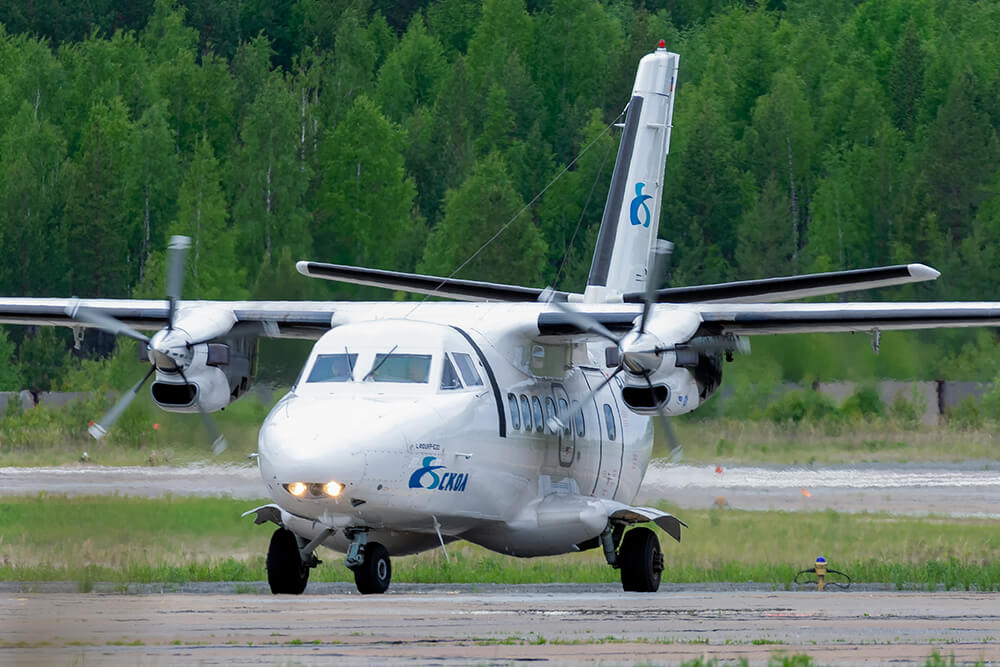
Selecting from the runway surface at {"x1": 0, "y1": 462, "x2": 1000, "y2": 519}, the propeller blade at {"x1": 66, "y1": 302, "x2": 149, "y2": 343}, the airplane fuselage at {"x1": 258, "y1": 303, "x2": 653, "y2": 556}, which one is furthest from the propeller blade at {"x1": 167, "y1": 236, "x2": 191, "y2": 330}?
the runway surface at {"x1": 0, "y1": 462, "x2": 1000, "y2": 519}

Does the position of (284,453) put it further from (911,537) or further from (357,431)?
(911,537)

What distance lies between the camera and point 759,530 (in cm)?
2252

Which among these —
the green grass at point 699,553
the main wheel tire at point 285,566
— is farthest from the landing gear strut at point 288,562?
the green grass at point 699,553

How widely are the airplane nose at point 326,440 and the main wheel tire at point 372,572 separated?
1195 millimetres

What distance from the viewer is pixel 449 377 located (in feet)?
48.9

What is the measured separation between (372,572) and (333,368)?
5.75 ft

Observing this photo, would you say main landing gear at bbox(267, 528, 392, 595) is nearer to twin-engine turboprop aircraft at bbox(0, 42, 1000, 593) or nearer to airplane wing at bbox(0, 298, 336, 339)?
twin-engine turboprop aircraft at bbox(0, 42, 1000, 593)

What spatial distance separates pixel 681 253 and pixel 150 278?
55.0 ft

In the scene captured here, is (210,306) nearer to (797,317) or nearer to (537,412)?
(537,412)

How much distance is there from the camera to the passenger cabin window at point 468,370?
49.6 ft

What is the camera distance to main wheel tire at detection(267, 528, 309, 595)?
14914 mm

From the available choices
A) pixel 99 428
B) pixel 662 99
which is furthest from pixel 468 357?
pixel 662 99

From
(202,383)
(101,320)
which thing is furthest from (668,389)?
(101,320)

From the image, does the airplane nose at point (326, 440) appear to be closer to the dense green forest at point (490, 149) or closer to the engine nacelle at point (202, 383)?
the engine nacelle at point (202, 383)
